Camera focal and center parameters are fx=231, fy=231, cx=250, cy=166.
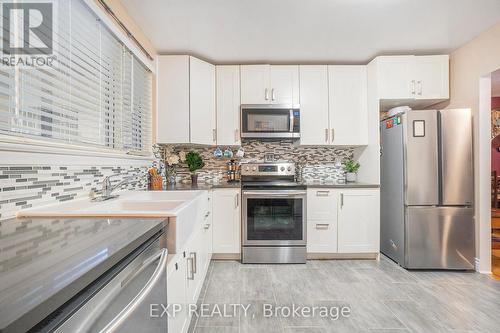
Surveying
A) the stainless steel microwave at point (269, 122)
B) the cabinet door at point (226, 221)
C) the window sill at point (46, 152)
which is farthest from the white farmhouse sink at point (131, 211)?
the stainless steel microwave at point (269, 122)

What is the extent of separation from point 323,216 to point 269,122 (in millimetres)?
1273

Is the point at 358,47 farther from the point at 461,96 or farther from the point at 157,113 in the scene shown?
the point at 157,113

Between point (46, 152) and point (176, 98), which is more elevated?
point (176, 98)

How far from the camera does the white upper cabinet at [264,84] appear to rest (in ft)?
9.32

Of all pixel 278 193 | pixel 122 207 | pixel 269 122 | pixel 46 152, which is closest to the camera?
pixel 46 152

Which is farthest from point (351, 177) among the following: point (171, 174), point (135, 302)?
point (135, 302)

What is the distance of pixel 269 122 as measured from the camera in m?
2.78

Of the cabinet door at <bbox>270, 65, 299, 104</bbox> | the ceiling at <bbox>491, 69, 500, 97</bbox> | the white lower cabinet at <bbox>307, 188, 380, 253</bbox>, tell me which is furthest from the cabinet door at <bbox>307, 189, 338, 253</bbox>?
the ceiling at <bbox>491, 69, 500, 97</bbox>

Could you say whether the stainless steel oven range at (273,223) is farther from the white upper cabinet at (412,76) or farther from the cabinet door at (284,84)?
the white upper cabinet at (412,76)

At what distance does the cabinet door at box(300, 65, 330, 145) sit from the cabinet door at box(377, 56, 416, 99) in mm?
615

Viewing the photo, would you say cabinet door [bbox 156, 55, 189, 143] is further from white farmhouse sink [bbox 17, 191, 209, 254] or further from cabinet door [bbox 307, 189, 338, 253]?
cabinet door [bbox 307, 189, 338, 253]

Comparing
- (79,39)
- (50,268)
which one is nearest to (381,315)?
(50,268)

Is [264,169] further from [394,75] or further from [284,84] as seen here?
[394,75]

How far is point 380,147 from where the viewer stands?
279 cm
